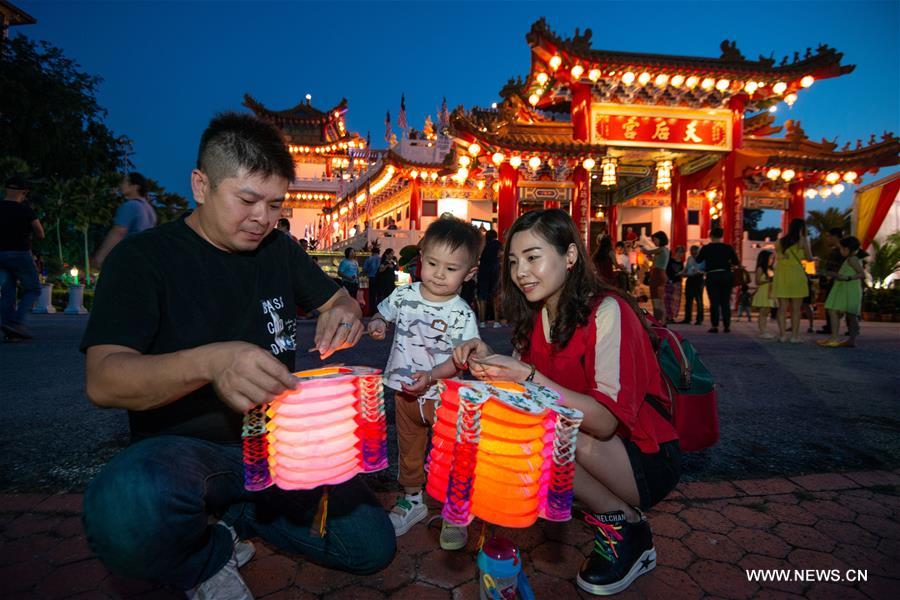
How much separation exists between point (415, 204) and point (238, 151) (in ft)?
69.3

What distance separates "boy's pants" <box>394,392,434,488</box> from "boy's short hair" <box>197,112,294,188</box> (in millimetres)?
1369

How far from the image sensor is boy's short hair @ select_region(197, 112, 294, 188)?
5.67 feet

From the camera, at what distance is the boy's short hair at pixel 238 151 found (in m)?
1.73

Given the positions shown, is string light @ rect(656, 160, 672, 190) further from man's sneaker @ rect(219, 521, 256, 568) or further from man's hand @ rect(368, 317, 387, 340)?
man's sneaker @ rect(219, 521, 256, 568)

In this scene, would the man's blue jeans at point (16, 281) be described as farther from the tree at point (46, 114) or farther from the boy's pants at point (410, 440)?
the tree at point (46, 114)

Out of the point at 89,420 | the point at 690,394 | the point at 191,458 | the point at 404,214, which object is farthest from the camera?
the point at 404,214

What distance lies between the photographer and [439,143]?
880 inches

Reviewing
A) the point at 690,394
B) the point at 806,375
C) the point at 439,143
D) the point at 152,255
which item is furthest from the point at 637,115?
the point at 152,255

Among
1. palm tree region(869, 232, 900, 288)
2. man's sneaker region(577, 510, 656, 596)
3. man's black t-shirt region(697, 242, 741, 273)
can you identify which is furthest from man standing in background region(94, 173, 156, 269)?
palm tree region(869, 232, 900, 288)

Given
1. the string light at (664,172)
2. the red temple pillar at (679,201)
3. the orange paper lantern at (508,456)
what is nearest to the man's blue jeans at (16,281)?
the orange paper lantern at (508,456)

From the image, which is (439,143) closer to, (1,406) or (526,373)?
(1,406)

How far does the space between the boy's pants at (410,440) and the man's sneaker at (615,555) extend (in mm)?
948

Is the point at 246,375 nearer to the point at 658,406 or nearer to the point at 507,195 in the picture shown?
the point at 658,406

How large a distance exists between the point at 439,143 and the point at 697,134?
37.0 ft
